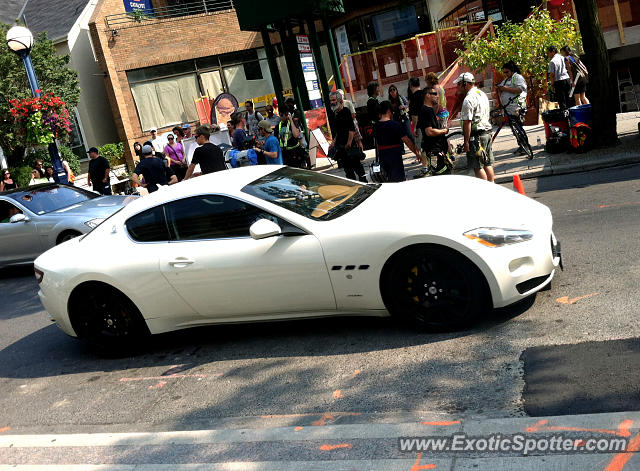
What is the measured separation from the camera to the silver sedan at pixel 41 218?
1152 centimetres

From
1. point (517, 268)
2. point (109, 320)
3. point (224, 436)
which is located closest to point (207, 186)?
point (109, 320)

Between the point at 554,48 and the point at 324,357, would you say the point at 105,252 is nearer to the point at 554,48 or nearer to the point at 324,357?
the point at 324,357

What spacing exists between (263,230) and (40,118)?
11.3 m

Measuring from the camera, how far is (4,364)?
7.17 metres

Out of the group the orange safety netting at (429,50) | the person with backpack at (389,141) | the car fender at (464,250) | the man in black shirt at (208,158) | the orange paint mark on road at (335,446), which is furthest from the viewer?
the orange safety netting at (429,50)

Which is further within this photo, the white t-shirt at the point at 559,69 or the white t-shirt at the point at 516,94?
the white t-shirt at the point at 559,69

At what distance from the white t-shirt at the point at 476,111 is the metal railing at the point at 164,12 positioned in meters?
21.4

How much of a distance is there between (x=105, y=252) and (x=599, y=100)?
8.87 m

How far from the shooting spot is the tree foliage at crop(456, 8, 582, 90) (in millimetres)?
14672

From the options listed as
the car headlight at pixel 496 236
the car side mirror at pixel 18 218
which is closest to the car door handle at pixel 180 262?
the car headlight at pixel 496 236

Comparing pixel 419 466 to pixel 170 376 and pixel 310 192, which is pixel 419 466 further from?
pixel 310 192

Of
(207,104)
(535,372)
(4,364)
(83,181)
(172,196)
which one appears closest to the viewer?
(535,372)

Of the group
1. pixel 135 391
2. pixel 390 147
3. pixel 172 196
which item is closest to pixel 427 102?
pixel 390 147

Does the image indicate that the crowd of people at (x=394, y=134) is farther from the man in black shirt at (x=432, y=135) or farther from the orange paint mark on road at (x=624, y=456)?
the orange paint mark on road at (x=624, y=456)
